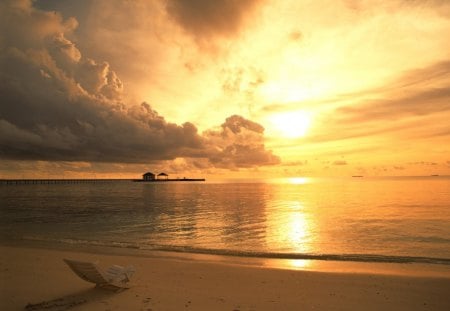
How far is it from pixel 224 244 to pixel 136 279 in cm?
1151

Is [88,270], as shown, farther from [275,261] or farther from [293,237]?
[293,237]

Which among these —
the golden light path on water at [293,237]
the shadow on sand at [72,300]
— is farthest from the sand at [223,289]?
the golden light path on water at [293,237]

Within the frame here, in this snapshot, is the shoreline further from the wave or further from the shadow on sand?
the shadow on sand

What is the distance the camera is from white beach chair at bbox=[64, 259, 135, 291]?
10.7m

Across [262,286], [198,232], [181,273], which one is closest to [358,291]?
[262,286]

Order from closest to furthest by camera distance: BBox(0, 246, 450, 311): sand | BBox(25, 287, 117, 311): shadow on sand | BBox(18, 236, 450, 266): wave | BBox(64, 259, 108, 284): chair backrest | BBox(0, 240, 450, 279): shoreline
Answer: BBox(25, 287, 117, 311): shadow on sand < BBox(0, 246, 450, 311): sand < BBox(64, 259, 108, 284): chair backrest < BBox(0, 240, 450, 279): shoreline < BBox(18, 236, 450, 266): wave

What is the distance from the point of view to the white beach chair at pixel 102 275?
10.7 m

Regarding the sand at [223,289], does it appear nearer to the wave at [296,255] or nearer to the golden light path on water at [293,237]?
the wave at [296,255]

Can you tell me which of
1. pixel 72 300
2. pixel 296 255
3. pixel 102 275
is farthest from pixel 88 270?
pixel 296 255

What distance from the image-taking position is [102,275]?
11.0 meters

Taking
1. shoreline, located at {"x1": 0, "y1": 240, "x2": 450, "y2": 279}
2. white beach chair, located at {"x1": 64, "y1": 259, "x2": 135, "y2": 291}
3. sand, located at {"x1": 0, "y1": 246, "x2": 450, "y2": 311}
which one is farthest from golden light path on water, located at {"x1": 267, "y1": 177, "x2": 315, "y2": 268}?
white beach chair, located at {"x1": 64, "y1": 259, "x2": 135, "y2": 291}

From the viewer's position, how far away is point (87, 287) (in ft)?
38.7

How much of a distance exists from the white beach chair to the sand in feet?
0.96

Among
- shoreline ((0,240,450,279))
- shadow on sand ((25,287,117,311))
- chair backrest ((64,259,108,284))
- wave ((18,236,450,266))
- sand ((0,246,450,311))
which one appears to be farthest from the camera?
wave ((18,236,450,266))
